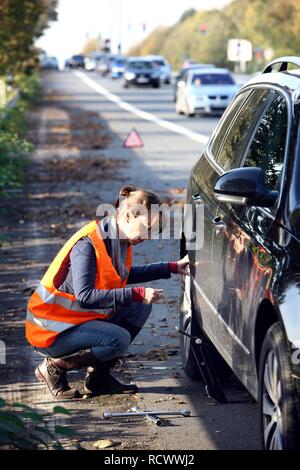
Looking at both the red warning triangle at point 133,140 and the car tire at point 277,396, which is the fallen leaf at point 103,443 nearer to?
the car tire at point 277,396

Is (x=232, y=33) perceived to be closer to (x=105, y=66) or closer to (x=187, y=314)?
(x=105, y=66)

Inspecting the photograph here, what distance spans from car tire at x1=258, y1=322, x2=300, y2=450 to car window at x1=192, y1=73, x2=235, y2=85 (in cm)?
3718

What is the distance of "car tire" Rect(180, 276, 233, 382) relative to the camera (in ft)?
25.5

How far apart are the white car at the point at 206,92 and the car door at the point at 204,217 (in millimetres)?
32100

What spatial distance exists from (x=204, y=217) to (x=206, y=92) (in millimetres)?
34339

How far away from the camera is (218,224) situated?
22.5 feet

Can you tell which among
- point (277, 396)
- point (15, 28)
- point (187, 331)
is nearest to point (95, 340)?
point (187, 331)

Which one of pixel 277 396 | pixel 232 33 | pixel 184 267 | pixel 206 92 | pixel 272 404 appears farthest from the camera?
pixel 232 33

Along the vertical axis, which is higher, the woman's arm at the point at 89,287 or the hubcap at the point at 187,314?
the woman's arm at the point at 89,287

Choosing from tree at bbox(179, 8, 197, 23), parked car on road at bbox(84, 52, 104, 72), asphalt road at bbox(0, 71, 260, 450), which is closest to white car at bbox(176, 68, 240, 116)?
asphalt road at bbox(0, 71, 260, 450)

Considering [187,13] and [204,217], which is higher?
[204,217]

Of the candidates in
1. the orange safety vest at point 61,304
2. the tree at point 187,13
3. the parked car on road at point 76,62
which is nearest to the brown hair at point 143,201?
the orange safety vest at point 61,304

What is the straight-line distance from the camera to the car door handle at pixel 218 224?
674 cm

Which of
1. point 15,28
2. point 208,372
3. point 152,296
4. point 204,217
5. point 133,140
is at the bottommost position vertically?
point 133,140
